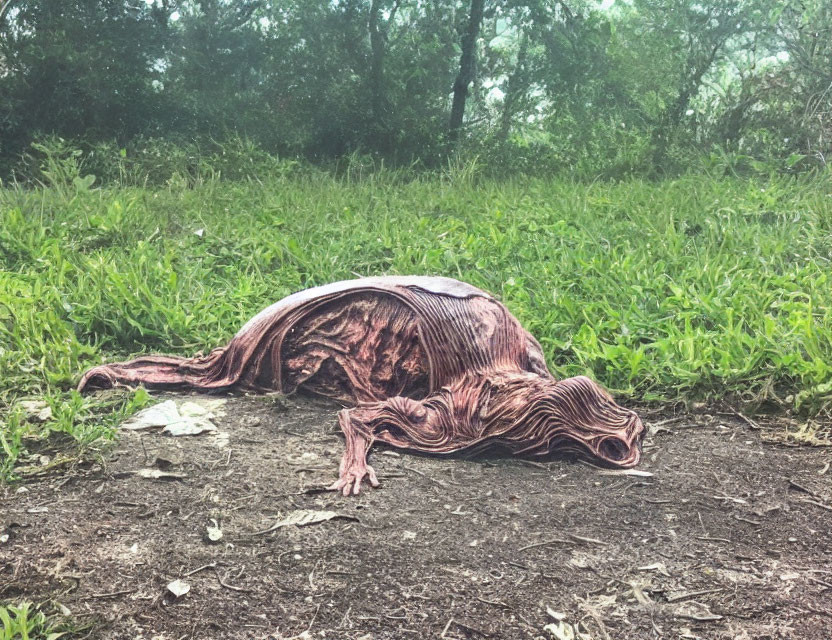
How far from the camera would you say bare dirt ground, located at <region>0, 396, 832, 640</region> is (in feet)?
6.39

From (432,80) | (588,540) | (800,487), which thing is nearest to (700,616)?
(588,540)

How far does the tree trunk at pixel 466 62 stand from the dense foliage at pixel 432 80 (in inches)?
0.5

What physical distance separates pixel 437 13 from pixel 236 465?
6667 mm

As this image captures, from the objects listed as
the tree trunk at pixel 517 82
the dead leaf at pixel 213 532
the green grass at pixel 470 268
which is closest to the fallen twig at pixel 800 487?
the green grass at pixel 470 268

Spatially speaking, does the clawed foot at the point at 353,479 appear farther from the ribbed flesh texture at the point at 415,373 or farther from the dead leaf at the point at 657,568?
the dead leaf at the point at 657,568

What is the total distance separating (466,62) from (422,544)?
22.6ft

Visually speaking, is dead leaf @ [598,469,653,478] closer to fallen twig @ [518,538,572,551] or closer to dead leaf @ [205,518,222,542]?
fallen twig @ [518,538,572,551]

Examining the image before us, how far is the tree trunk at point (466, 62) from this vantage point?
27.5 feet

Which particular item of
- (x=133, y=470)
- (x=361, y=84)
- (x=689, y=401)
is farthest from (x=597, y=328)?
(x=361, y=84)

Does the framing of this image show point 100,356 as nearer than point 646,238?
Yes

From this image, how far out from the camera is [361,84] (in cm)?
823

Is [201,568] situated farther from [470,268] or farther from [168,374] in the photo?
[470,268]

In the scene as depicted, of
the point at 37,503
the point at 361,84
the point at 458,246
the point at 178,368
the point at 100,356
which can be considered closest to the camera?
the point at 37,503

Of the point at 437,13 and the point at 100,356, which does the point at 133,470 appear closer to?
the point at 100,356
